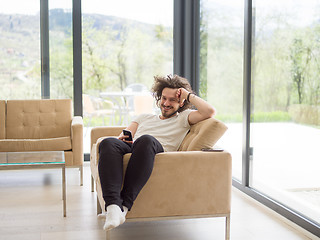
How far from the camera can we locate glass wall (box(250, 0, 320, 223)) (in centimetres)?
289

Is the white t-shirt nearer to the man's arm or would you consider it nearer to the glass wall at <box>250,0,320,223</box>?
the man's arm

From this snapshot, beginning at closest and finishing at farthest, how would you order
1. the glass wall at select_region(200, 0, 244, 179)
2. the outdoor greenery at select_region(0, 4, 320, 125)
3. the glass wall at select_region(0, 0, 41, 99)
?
1. the outdoor greenery at select_region(0, 4, 320, 125)
2. the glass wall at select_region(200, 0, 244, 179)
3. the glass wall at select_region(0, 0, 41, 99)

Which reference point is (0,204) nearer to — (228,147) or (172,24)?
(228,147)

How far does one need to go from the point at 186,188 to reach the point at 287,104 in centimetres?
110

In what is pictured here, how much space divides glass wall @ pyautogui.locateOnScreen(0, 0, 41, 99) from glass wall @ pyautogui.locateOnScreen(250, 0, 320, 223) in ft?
9.66

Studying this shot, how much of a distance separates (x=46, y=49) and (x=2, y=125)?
121 cm

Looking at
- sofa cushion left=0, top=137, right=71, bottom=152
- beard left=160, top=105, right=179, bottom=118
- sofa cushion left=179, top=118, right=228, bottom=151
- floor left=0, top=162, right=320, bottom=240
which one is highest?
beard left=160, top=105, right=179, bottom=118

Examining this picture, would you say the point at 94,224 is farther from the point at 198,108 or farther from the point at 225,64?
the point at 225,64

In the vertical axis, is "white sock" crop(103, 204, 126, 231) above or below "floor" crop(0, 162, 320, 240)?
above

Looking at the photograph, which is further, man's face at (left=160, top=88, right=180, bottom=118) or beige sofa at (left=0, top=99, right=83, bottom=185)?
beige sofa at (left=0, top=99, right=83, bottom=185)

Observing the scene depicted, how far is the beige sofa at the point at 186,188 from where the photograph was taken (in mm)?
2613

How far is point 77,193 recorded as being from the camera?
3979 millimetres

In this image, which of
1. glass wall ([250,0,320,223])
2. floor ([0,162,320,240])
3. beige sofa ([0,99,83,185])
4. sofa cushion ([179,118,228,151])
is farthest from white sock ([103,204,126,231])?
beige sofa ([0,99,83,185])

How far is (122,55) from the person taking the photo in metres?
5.72
